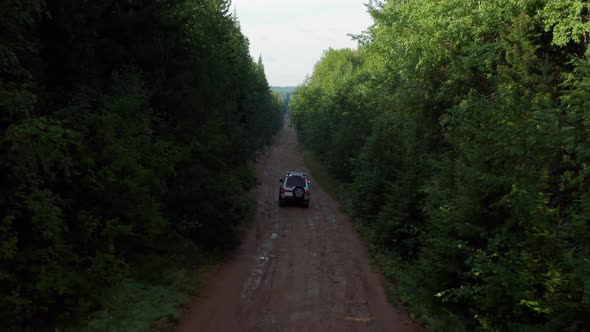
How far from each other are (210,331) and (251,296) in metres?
2.57

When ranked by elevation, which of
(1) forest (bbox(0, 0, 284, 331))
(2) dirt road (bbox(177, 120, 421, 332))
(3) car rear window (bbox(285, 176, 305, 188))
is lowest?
(2) dirt road (bbox(177, 120, 421, 332))

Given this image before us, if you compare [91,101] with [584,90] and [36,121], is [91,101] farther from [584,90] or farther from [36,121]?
[584,90]

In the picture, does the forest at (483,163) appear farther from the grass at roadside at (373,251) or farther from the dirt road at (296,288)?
the dirt road at (296,288)

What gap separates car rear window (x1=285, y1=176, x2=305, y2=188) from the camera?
2855cm

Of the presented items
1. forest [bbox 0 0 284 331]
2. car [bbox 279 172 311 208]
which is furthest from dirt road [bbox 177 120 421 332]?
car [bbox 279 172 311 208]

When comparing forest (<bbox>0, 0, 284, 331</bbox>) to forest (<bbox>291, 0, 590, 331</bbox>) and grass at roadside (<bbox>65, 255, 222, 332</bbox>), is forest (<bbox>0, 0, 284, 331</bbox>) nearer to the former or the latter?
grass at roadside (<bbox>65, 255, 222, 332</bbox>)

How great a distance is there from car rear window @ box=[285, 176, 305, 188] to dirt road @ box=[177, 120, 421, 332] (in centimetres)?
519

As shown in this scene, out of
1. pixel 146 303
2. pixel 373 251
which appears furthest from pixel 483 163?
pixel 373 251

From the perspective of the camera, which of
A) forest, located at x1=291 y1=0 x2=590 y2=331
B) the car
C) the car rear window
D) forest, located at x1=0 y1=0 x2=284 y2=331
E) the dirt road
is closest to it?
forest, located at x1=291 y1=0 x2=590 y2=331

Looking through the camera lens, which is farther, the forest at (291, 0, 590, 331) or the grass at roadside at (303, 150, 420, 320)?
the grass at roadside at (303, 150, 420, 320)

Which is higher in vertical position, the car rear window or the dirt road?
the car rear window

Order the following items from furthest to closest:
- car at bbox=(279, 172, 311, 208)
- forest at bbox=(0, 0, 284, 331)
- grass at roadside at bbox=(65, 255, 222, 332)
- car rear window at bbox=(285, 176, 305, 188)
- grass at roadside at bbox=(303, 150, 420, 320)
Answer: car rear window at bbox=(285, 176, 305, 188)
car at bbox=(279, 172, 311, 208)
grass at roadside at bbox=(303, 150, 420, 320)
grass at roadside at bbox=(65, 255, 222, 332)
forest at bbox=(0, 0, 284, 331)

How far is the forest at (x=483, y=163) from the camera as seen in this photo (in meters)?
7.88

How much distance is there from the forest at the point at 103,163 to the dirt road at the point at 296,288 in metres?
1.16
